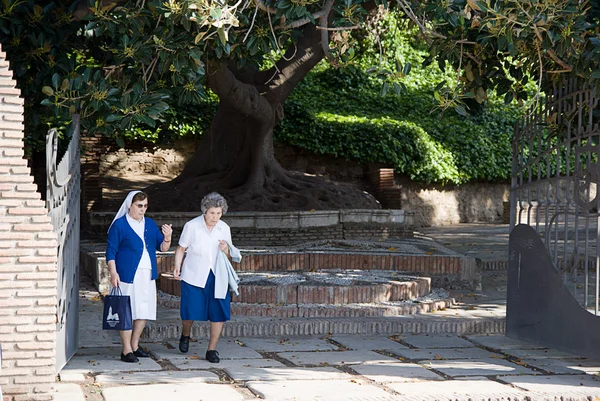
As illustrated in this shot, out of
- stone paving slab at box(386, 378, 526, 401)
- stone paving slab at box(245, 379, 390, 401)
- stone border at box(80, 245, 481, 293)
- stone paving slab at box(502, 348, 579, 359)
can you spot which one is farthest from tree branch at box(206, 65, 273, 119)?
stone paving slab at box(386, 378, 526, 401)

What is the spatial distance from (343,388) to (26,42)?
4.70 metres

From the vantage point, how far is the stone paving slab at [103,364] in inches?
254

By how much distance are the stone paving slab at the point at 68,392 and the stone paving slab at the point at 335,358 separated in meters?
1.83

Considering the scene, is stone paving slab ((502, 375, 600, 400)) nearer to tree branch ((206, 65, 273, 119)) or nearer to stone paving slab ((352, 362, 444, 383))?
stone paving slab ((352, 362, 444, 383))

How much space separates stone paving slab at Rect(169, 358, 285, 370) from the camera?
6680 millimetres

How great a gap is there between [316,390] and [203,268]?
5.23 feet

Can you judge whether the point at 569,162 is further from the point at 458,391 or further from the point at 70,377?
the point at 70,377

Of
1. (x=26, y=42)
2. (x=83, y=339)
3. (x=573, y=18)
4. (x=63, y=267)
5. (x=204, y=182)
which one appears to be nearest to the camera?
(x=63, y=267)

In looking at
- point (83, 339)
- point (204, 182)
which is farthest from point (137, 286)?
point (204, 182)

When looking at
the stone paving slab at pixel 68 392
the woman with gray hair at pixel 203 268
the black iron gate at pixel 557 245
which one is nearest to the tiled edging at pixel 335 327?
the black iron gate at pixel 557 245

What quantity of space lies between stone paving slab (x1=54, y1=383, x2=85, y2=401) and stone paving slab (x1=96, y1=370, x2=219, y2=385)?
0.23 metres

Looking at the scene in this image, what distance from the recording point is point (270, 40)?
7867mm

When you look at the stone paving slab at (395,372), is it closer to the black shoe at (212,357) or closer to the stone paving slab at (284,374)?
the stone paving slab at (284,374)

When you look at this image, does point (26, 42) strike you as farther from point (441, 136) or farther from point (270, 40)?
point (441, 136)
